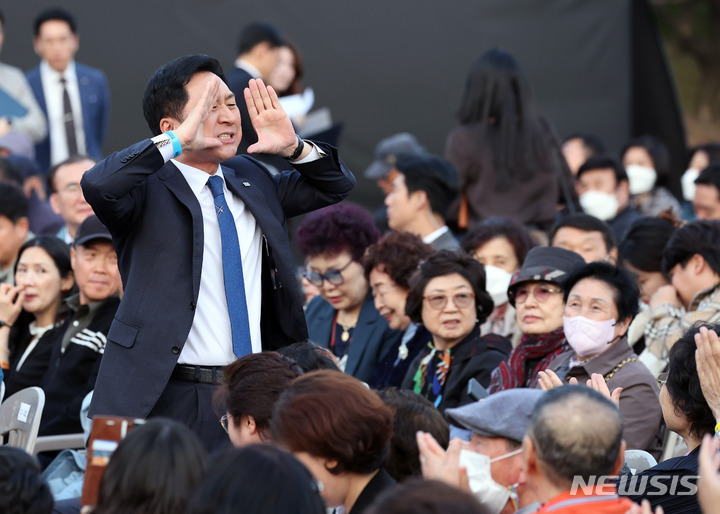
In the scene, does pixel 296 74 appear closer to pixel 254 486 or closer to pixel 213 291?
pixel 213 291

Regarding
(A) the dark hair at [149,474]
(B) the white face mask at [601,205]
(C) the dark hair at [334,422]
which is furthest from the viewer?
(B) the white face mask at [601,205]

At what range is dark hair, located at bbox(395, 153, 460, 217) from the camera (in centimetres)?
594

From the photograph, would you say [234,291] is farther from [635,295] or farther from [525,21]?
[525,21]

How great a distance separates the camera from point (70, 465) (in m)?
4.18

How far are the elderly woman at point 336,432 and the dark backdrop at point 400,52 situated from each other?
6.47 m

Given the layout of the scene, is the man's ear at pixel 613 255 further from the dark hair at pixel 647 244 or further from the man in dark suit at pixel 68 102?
the man in dark suit at pixel 68 102

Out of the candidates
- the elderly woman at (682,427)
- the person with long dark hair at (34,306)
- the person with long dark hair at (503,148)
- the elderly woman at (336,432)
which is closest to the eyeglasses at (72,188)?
the person with long dark hair at (34,306)

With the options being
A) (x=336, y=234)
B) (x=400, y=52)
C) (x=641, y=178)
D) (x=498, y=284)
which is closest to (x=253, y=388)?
(x=498, y=284)

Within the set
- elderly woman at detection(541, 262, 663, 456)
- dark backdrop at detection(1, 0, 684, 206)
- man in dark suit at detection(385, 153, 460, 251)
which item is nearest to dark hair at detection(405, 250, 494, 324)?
elderly woman at detection(541, 262, 663, 456)

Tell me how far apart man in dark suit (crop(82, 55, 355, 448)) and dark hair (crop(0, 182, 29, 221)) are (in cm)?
260

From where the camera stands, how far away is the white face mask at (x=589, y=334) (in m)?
4.06

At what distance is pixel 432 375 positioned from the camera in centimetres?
458

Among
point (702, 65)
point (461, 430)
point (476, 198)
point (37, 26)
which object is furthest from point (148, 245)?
point (702, 65)

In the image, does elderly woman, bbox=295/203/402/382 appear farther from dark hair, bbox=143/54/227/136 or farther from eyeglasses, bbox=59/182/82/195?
dark hair, bbox=143/54/227/136
